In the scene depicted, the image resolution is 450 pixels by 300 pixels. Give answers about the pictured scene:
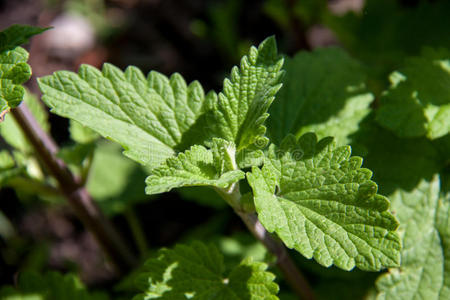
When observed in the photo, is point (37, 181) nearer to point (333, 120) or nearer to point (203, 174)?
point (203, 174)

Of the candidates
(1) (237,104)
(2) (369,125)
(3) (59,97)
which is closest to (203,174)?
(1) (237,104)

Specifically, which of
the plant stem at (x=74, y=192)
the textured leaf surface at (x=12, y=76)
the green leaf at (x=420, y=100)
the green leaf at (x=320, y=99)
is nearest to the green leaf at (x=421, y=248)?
→ the green leaf at (x=420, y=100)

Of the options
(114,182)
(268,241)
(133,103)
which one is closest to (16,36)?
(133,103)

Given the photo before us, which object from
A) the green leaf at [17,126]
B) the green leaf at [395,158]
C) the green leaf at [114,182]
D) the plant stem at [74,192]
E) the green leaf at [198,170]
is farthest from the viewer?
the green leaf at [114,182]

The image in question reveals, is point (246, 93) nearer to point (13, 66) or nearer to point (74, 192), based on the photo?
point (13, 66)

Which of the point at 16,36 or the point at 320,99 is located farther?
the point at 320,99

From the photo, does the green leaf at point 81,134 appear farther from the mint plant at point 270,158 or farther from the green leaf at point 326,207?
the green leaf at point 326,207

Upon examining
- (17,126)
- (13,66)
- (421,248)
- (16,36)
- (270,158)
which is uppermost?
(16,36)
